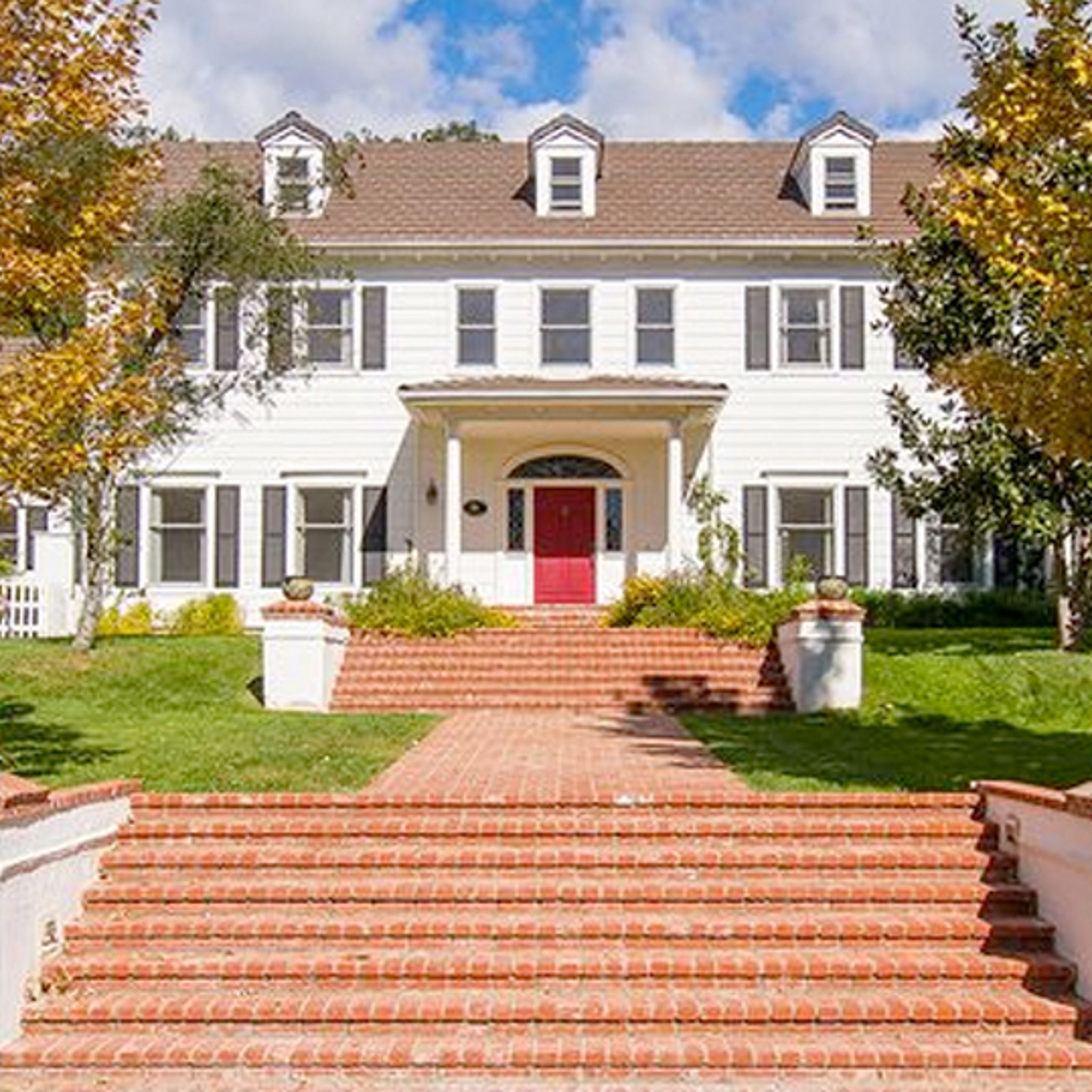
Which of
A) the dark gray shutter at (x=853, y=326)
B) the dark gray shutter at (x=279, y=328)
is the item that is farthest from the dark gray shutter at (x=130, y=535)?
the dark gray shutter at (x=853, y=326)

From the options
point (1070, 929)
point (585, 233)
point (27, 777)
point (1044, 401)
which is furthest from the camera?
point (585, 233)

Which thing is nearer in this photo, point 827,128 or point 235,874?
point 235,874

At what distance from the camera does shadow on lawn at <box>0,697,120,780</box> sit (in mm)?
11280

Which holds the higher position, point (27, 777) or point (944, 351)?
point (944, 351)

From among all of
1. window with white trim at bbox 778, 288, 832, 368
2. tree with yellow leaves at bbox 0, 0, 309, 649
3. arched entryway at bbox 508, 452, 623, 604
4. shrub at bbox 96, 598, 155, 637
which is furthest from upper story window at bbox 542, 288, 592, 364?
tree with yellow leaves at bbox 0, 0, 309, 649

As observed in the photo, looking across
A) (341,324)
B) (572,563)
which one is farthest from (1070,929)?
(341,324)

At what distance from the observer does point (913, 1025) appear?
7.04m

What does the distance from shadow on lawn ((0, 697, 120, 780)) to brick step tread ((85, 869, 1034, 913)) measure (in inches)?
119

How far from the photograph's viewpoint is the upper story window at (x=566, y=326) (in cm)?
2495

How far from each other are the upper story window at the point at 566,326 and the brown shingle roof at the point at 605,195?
977 millimetres

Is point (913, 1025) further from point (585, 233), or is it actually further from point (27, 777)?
point (585, 233)

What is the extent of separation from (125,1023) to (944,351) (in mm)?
14629

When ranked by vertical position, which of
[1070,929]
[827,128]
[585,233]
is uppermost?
[827,128]

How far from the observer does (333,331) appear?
2484 centimetres
